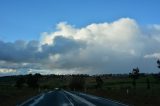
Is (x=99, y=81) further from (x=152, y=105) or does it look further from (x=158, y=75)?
(x=152, y=105)

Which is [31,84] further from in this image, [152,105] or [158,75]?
[152,105]

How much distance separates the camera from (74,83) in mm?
185000

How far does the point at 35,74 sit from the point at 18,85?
1282 inches

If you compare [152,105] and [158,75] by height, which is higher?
[158,75]

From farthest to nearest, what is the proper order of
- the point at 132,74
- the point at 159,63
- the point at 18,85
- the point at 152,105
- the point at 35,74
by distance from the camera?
1. the point at 35,74
2. the point at 18,85
3. the point at 132,74
4. the point at 159,63
5. the point at 152,105

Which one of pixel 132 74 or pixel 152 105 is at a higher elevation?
pixel 132 74

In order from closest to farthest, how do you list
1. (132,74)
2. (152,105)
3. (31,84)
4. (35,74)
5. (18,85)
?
1. (152,105)
2. (132,74)
3. (18,85)
4. (31,84)
5. (35,74)

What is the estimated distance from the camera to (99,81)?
168375 mm

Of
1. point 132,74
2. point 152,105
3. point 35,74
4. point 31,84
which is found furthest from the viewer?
point 35,74

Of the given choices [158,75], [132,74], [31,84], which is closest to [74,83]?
[31,84]

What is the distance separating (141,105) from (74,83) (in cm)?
15349

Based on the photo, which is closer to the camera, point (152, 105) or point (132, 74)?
point (152, 105)

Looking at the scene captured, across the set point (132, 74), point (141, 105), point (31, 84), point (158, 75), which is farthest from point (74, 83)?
point (141, 105)

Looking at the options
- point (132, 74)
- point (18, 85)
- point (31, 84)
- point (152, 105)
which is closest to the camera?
point (152, 105)
